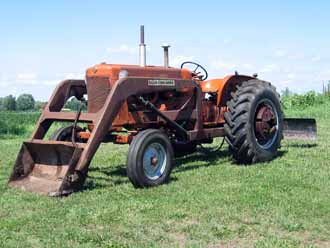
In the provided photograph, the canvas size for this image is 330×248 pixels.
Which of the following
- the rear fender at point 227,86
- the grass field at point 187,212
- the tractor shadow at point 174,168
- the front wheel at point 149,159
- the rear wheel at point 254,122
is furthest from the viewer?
the rear fender at point 227,86

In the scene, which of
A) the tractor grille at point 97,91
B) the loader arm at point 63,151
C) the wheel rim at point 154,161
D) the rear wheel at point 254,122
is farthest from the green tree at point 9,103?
the wheel rim at point 154,161

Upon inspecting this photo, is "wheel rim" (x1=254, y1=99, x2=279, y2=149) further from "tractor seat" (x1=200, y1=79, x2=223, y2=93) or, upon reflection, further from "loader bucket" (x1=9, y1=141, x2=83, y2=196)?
"loader bucket" (x1=9, y1=141, x2=83, y2=196)

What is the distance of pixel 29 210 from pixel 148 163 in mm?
1661

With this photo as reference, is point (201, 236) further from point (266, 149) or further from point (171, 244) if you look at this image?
point (266, 149)

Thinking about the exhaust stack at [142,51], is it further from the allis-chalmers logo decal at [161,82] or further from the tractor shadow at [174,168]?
the tractor shadow at [174,168]

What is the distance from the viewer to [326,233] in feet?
15.0

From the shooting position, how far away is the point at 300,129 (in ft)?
31.8

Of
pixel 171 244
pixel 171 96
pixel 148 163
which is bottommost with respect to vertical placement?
pixel 171 244

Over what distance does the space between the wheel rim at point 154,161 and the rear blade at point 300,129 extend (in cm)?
370

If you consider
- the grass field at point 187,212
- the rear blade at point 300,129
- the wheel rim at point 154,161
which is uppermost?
the rear blade at point 300,129

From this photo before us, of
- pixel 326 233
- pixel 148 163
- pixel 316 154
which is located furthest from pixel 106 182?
pixel 316 154

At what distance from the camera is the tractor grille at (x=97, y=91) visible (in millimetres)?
7121

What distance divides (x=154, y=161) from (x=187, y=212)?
4.84 feet

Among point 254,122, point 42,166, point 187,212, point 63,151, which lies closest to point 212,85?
point 254,122
